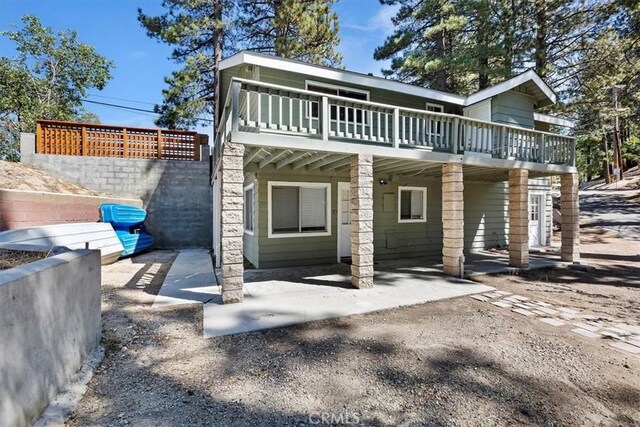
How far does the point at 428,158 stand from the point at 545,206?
8391 millimetres

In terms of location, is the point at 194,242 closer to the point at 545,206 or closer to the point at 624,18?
the point at 545,206

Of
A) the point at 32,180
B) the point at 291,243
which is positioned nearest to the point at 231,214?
the point at 291,243

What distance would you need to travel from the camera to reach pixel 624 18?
12.1 meters

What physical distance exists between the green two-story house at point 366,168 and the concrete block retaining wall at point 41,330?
2095mm

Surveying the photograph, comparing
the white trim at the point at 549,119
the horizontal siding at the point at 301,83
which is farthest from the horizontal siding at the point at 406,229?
the white trim at the point at 549,119

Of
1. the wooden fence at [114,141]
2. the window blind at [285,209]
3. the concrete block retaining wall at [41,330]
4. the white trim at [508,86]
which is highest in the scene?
the white trim at [508,86]

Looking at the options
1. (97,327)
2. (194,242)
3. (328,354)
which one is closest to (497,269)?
(328,354)

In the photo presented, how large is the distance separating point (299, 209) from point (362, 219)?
269 centimetres

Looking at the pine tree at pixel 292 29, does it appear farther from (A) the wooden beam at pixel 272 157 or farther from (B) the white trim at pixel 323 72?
(A) the wooden beam at pixel 272 157

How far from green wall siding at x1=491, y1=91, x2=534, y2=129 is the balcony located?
1.94 meters

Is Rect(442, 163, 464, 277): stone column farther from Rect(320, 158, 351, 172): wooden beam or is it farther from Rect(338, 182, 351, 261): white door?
Rect(338, 182, 351, 261): white door

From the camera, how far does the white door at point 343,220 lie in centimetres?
868

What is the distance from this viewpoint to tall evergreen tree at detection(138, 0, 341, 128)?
13.0 meters

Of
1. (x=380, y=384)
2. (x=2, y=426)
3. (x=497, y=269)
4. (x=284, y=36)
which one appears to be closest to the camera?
(x=2, y=426)
